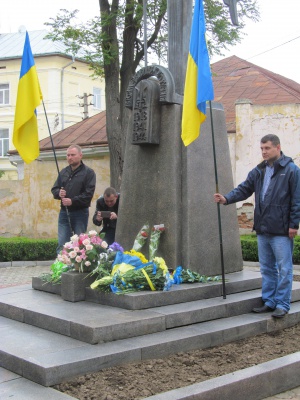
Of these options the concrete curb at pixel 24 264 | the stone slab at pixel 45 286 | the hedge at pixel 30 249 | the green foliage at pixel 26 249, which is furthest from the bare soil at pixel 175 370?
the green foliage at pixel 26 249

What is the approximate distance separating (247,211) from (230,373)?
494 inches

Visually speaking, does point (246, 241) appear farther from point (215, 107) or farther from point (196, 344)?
point (196, 344)

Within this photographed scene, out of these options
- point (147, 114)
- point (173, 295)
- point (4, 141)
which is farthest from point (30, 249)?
point (4, 141)

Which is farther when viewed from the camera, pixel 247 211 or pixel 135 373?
pixel 247 211

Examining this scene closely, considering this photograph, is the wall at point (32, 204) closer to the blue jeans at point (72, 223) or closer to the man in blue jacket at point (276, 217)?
the blue jeans at point (72, 223)

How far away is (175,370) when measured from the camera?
16.1 feet

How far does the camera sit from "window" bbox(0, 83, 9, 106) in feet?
129

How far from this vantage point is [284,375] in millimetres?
4906

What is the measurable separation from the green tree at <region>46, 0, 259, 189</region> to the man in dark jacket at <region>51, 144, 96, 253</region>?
727 cm

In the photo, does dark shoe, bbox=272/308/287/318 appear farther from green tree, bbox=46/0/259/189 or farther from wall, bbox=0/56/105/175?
wall, bbox=0/56/105/175

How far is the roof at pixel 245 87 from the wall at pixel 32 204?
5167mm

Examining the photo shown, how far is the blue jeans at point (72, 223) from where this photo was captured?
8000 millimetres

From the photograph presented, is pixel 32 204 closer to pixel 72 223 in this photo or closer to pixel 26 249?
pixel 26 249

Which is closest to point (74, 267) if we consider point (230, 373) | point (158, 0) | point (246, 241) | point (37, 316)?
point (37, 316)
